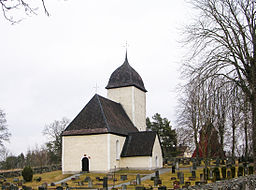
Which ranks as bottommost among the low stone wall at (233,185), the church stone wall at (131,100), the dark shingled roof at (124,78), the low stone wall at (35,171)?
the low stone wall at (35,171)

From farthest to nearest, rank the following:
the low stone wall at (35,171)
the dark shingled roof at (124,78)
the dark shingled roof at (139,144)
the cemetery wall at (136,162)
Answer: the dark shingled roof at (124,78) → the low stone wall at (35,171) → the dark shingled roof at (139,144) → the cemetery wall at (136,162)

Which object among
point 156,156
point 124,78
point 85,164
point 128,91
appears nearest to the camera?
point 85,164

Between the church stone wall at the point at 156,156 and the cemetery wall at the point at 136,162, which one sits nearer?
the cemetery wall at the point at 136,162

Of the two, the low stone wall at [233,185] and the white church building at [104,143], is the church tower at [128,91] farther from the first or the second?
the low stone wall at [233,185]

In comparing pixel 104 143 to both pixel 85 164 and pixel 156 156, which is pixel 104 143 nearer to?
pixel 85 164

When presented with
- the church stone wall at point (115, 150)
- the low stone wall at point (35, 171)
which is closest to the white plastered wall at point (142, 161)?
the church stone wall at point (115, 150)

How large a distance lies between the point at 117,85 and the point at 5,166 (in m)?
27.5

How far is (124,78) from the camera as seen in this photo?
42.2 meters

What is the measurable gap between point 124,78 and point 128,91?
1.85 m

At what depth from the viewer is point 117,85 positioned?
4231 cm

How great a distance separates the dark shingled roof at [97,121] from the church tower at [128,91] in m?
3.73

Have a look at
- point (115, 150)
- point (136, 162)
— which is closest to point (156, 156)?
point (136, 162)

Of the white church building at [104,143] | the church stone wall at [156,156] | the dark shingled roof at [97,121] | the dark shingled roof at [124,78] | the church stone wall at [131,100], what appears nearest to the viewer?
the white church building at [104,143]

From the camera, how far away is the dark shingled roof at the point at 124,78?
1649 inches
